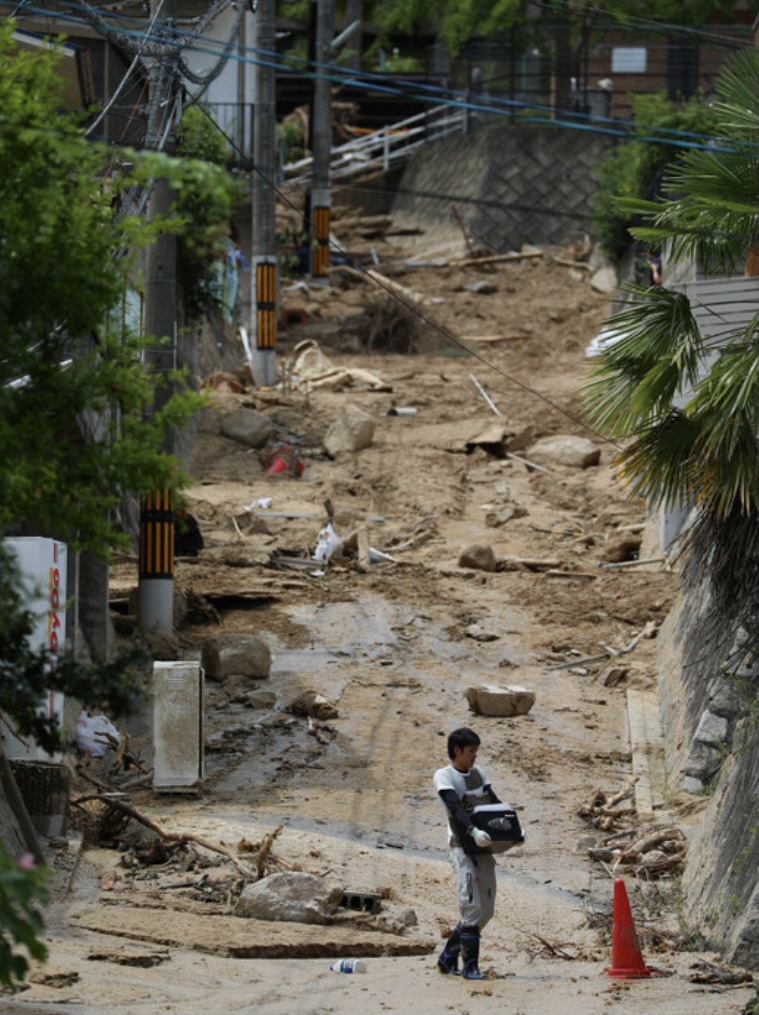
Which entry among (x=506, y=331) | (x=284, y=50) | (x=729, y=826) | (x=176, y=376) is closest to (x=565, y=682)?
(x=729, y=826)

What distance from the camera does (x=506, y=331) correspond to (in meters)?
34.0

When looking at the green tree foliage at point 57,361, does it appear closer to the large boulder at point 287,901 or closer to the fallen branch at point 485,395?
the large boulder at point 287,901

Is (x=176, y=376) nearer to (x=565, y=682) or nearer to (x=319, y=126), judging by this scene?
(x=565, y=682)

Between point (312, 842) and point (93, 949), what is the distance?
324 centimetres

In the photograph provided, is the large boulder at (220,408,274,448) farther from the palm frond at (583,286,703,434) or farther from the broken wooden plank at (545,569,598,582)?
the palm frond at (583,286,703,434)

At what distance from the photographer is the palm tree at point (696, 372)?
501 inches

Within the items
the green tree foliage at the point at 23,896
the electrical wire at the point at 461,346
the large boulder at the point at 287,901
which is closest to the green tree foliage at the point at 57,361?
the green tree foliage at the point at 23,896

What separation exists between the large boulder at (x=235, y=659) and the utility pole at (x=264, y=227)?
12.3 meters

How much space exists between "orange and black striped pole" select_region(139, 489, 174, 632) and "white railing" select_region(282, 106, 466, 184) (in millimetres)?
24058

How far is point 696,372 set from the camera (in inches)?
529

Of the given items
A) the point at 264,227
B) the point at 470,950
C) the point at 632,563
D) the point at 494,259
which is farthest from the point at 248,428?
the point at 470,950

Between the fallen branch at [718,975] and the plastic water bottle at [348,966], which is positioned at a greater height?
the fallen branch at [718,975]

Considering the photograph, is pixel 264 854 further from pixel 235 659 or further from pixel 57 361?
pixel 235 659

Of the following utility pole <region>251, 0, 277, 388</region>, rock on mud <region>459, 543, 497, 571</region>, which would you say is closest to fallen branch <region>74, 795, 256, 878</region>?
rock on mud <region>459, 543, 497, 571</region>
